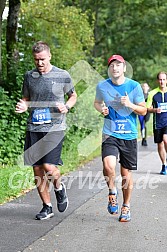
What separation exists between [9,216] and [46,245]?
157 cm

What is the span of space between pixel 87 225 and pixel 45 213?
598 mm

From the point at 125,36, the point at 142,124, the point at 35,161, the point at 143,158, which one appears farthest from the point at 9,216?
the point at 125,36

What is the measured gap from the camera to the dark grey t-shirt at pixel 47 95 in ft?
26.1

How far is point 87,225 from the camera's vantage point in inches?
308

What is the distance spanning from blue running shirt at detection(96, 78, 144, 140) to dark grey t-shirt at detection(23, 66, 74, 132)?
18.2 inches

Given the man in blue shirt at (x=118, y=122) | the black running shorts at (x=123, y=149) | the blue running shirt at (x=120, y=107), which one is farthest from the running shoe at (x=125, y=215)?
the blue running shirt at (x=120, y=107)

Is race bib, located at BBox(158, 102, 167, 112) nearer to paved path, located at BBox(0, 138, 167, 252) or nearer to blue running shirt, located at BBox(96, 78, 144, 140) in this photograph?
paved path, located at BBox(0, 138, 167, 252)

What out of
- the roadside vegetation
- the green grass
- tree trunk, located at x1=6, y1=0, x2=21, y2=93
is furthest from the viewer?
tree trunk, located at x1=6, y1=0, x2=21, y2=93

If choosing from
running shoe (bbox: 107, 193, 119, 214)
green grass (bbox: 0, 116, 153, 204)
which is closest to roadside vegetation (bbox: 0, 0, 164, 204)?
green grass (bbox: 0, 116, 153, 204)

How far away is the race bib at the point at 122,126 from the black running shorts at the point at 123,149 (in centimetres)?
12

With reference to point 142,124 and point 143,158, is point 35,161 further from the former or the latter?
point 142,124

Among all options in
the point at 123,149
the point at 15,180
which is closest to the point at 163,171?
the point at 15,180

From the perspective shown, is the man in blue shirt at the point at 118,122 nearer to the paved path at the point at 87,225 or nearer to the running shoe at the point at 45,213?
the paved path at the point at 87,225

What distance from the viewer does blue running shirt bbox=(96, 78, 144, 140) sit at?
7922 mm
